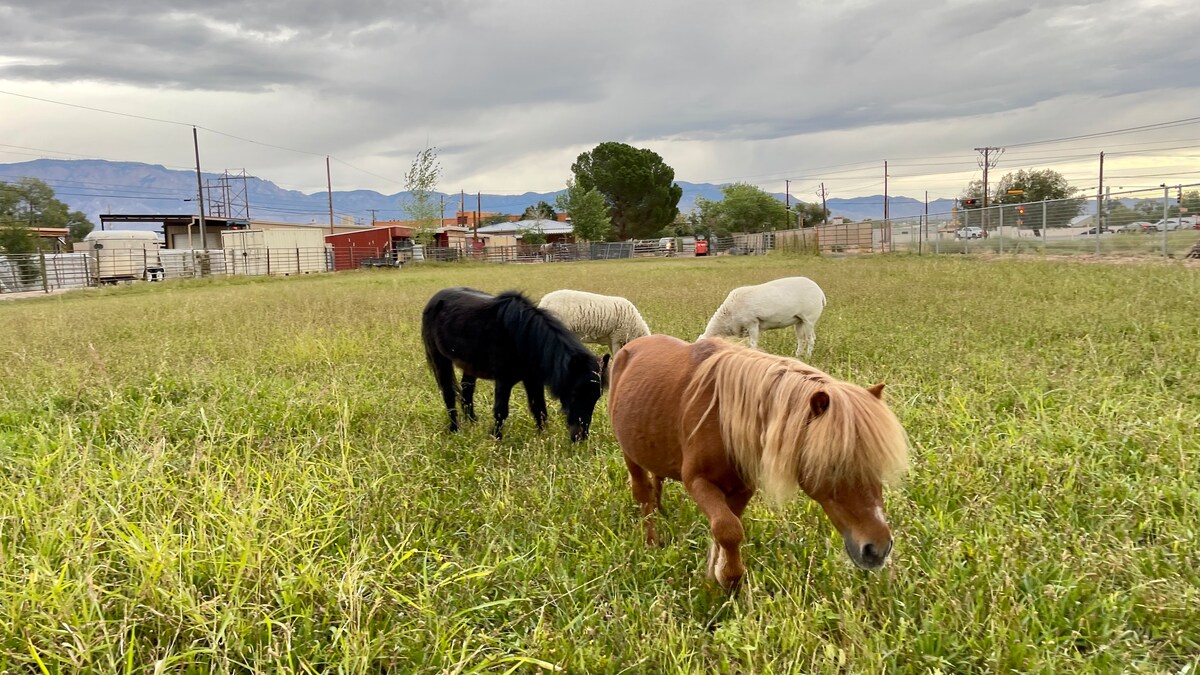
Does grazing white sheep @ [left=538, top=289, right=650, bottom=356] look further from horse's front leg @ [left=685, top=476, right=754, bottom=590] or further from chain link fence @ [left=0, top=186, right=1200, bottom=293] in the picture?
chain link fence @ [left=0, top=186, right=1200, bottom=293]

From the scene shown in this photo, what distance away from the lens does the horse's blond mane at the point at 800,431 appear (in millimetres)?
1980

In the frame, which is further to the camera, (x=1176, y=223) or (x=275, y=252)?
(x=275, y=252)

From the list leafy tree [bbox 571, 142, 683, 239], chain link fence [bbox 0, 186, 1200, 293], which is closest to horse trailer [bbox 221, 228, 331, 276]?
chain link fence [bbox 0, 186, 1200, 293]

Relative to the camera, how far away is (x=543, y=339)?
4.89 m

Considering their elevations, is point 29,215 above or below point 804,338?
above

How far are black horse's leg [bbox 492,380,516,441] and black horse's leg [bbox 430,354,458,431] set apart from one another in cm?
58

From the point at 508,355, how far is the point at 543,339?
16.8 inches

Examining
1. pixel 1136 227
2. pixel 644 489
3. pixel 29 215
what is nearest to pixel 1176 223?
pixel 1136 227

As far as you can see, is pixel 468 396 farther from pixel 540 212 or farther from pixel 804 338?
pixel 540 212

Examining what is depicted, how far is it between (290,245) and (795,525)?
4773 centimetres

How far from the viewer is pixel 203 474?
326 cm

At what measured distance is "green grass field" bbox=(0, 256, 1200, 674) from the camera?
84.0 inches

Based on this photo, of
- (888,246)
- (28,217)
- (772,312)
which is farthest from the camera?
(28,217)

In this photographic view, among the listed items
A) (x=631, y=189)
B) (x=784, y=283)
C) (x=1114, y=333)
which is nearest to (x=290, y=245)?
(x=631, y=189)
